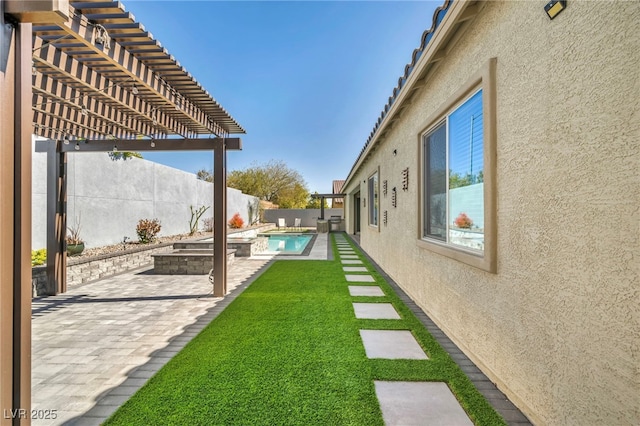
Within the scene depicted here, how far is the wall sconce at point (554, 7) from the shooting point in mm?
2029

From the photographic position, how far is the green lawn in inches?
95.3

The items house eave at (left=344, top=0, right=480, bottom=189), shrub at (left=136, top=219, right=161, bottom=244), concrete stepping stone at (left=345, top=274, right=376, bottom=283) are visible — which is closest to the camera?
house eave at (left=344, top=0, right=480, bottom=189)

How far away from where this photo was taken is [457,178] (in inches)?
155

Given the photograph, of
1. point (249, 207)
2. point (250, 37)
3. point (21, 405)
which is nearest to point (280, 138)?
point (249, 207)

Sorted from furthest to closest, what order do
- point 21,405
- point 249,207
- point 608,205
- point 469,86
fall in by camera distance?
point 249,207 < point 469,86 < point 21,405 < point 608,205

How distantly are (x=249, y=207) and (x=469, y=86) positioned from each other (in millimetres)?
24587

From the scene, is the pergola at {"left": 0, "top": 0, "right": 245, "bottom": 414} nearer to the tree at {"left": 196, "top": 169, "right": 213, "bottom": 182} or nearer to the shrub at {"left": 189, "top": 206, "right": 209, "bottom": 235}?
the shrub at {"left": 189, "top": 206, "right": 209, "bottom": 235}

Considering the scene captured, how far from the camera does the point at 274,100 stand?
73.7 feet

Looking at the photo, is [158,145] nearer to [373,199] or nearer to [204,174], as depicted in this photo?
[373,199]

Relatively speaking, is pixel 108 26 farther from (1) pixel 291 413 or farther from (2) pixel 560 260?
(2) pixel 560 260

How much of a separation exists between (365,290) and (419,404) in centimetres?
381

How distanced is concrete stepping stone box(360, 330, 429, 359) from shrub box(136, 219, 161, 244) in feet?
30.4

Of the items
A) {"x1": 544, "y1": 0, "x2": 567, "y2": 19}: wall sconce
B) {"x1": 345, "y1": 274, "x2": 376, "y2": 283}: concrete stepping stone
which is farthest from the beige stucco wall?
{"x1": 345, "y1": 274, "x2": 376, "y2": 283}: concrete stepping stone

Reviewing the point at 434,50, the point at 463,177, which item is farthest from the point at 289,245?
the point at 434,50
